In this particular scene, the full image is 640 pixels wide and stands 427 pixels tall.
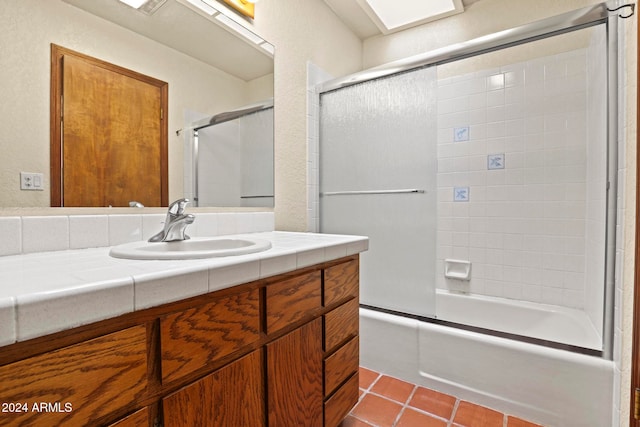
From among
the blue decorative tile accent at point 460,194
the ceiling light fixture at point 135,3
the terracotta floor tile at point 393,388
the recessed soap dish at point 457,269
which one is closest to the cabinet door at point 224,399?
the terracotta floor tile at point 393,388

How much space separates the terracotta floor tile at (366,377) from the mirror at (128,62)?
4.36 feet

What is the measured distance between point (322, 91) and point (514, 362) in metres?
1.86

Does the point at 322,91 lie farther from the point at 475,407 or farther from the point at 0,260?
the point at 475,407

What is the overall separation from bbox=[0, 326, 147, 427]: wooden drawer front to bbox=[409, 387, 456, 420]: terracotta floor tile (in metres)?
1.33

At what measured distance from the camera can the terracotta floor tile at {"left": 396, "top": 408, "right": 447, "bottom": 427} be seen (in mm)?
1354

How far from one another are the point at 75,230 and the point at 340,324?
0.96 m

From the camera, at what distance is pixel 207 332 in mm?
710

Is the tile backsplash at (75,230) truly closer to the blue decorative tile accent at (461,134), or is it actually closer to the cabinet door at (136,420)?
the cabinet door at (136,420)

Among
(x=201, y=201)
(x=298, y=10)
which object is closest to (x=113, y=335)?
(x=201, y=201)

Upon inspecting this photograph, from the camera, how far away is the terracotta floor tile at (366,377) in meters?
1.66

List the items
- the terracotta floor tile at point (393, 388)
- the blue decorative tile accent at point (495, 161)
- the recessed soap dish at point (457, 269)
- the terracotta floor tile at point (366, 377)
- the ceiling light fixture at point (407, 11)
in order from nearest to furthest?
1. the terracotta floor tile at point (393, 388)
2. the terracotta floor tile at point (366, 377)
3. the ceiling light fixture at point (407, 11)
4. the blue decorative tile accent at point (495, 161)
5. the recessed soap dish at point (457, 269)

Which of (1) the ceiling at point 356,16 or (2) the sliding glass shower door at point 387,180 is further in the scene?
(1) the ceiling at point 356,16

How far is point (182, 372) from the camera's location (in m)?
0.66

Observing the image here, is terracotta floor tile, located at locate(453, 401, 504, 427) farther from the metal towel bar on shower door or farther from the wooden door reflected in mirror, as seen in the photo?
the wooden door reflected in mirror
